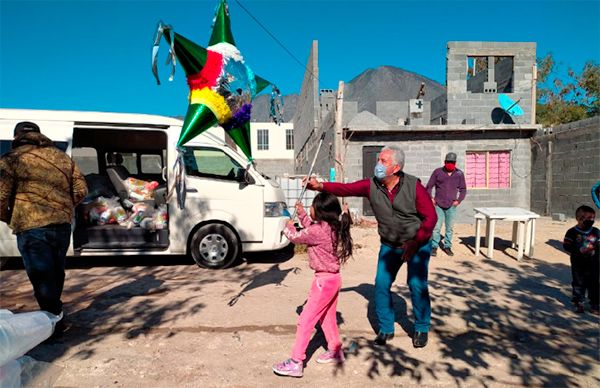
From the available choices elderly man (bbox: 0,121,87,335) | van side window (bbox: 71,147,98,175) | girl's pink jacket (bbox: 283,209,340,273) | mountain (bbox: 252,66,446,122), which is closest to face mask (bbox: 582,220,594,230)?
girl's pink jacket (bbox: 283,209,340,273)

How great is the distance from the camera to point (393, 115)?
19641 millimetres

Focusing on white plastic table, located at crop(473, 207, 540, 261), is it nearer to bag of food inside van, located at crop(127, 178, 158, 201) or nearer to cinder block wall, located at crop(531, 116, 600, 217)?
cinder block wall, located at crop(531, 116, 600, 217)

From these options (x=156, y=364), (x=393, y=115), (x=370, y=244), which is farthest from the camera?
(x=393, y=115)

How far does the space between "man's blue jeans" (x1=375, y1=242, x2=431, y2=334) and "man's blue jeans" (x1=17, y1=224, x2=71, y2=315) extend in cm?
286

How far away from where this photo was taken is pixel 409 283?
134 inches

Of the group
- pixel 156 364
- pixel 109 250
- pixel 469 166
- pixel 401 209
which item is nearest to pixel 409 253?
pixel 401 209

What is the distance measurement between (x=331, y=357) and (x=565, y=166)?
1085 cm

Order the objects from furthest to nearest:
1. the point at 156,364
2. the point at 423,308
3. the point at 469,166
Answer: the point at 469,166 < the point at 423,308 < the point at 156,364

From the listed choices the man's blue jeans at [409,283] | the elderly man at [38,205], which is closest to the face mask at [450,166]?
the man's blue jeans at [409,283]

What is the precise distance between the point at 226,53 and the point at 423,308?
290cm

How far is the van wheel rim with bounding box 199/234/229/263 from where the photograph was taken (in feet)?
19.6

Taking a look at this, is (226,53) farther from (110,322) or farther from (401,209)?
(110,322)

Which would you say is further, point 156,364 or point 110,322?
point 110,322

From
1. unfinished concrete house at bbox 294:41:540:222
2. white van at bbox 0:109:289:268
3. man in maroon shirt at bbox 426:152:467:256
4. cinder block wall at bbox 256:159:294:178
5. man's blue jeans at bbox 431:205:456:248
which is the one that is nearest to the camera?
white van at bbox 0:109:289:268
